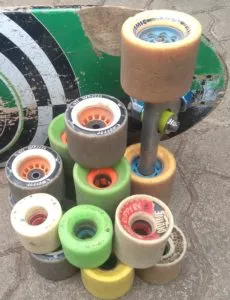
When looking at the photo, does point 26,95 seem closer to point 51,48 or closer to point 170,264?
point 51,48

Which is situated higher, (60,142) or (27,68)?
(27,68)

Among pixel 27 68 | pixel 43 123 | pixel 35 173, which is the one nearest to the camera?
pixel 35 173

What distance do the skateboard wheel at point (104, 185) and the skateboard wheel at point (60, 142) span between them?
12 centimetres

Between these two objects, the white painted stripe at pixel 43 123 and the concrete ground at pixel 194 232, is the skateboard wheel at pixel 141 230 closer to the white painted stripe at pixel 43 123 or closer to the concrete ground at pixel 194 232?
the concrete ground at pixel 194 232

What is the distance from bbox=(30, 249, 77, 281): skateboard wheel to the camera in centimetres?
120

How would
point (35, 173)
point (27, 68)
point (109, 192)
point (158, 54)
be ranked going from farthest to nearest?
point (27, 68) → point (35, 173) → point (109, 192) → point (158, 54)

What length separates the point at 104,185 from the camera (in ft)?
3.96

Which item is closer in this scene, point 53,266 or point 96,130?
point 96,130

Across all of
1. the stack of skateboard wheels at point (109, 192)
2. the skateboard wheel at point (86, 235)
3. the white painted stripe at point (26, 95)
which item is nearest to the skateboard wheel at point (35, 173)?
the stack of skateboard wheels at point (109, 192)

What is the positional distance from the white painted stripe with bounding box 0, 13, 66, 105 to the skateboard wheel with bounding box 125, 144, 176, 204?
0.27m

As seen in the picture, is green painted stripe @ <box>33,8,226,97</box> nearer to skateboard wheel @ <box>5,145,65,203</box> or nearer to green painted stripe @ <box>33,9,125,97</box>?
green painted stripe @ <box>33,9,125,97</box>

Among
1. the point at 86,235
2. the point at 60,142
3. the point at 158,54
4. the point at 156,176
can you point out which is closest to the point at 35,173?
the point at 60,142

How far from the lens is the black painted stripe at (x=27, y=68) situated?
1.31 meters

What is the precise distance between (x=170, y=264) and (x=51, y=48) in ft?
2.20
